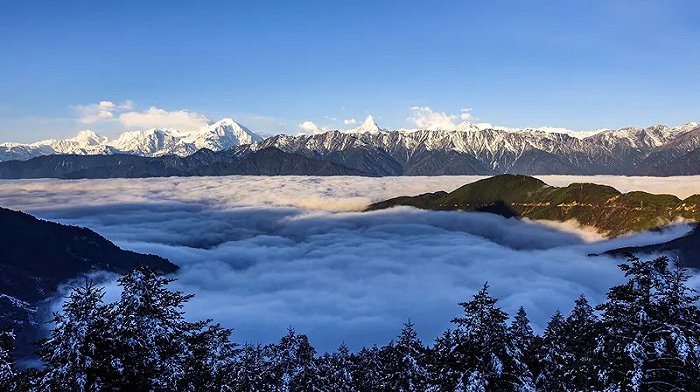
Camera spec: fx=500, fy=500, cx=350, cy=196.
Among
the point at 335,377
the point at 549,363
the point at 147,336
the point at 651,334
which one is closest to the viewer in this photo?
the point at 651,334

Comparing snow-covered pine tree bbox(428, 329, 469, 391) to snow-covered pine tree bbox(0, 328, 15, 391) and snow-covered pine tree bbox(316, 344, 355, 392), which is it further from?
snow-covered pine tree bbox(0, 328, 15, 391)

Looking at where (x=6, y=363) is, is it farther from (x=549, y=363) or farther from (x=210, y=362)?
(x=549, y=363)

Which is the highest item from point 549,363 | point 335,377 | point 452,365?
point 452,365

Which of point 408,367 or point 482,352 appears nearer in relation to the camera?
point 482,352

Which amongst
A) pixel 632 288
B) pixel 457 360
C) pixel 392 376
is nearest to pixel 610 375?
pixel 632 288

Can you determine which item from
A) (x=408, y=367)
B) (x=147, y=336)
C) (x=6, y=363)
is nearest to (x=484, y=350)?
(x=408, y=367)

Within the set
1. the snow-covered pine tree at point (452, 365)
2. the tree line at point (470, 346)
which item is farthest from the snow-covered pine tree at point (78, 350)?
the snow-covered pine tree at point (452, 365)
